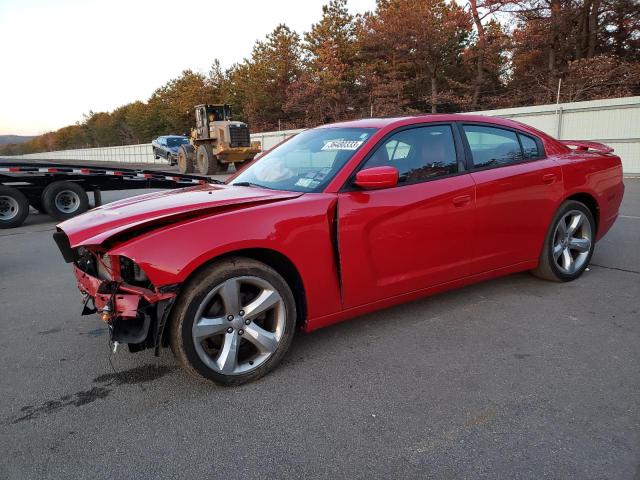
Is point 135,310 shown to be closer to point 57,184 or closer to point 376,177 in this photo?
point 376,177

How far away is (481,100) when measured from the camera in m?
26.6

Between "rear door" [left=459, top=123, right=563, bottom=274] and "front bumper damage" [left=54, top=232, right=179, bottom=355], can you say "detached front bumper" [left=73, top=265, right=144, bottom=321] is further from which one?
"rear door" [left=459, top=123, right=563, bottom=274]

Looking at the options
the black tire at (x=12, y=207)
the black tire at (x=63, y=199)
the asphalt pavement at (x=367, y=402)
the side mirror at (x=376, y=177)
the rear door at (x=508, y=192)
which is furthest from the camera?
the black tire at (x=63, y=199)

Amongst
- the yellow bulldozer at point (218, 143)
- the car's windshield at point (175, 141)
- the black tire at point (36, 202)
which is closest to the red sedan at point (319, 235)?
the black tire at point (36, 202)

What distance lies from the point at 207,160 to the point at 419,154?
17.2 m

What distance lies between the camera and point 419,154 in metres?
3.44

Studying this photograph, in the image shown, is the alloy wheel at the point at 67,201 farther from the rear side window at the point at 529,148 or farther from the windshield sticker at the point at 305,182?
the rear side window at the point at 529,148

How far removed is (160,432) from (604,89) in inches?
959

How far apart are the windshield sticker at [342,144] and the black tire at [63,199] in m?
7.78

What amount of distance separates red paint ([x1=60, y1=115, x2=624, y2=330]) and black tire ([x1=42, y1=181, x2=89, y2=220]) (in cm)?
708

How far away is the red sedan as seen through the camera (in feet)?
8.30

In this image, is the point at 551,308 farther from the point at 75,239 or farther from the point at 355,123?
the point at 75,239

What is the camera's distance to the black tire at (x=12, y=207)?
886 cm

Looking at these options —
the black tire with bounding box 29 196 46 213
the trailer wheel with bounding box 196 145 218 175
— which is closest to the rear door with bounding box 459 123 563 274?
the black tire with bounding box 29 196 46 213
